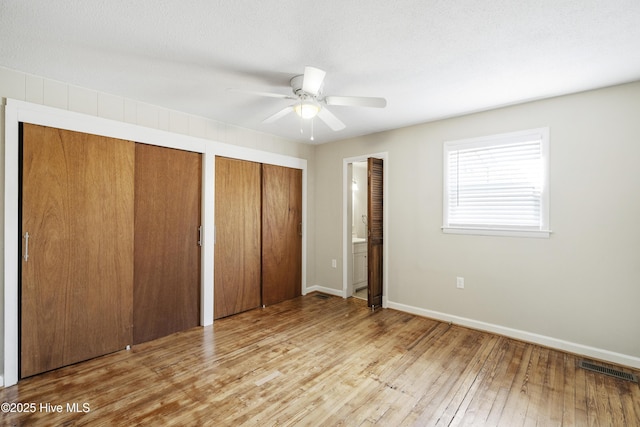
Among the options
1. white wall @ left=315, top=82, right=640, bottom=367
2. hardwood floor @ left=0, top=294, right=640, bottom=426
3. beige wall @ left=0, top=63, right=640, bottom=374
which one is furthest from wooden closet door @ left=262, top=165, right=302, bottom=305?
white wall @ left=315, top=82, right=640, bottom=367

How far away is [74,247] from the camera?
2.54 metres

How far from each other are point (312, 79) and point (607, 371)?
3.30 metres

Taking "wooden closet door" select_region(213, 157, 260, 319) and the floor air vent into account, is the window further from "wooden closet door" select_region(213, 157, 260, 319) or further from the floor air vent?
"wooden closet door" select_region(213, 157, 260, 319)

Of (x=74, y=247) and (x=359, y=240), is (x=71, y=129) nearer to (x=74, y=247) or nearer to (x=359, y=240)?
(x=74, y=247)

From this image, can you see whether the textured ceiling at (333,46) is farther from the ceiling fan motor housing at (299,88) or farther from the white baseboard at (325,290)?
the white baseboard at (325,290)

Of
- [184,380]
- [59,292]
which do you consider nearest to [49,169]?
[59,292]

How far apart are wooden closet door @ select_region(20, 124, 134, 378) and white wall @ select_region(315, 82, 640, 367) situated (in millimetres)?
3117

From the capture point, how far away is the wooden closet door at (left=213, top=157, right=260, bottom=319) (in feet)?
12.0

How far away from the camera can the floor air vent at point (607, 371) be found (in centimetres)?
236

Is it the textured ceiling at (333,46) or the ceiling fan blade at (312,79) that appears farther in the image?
the ceiling fan blade at (312,79)

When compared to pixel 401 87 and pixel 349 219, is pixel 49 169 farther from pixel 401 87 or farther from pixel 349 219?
pixel 349 219

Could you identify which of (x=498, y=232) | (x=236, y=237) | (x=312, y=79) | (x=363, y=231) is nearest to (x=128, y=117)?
(x=236, y=237)

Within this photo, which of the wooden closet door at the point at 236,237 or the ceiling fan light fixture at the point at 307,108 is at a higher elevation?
the ceiling fan light fixture at the point at 307,108

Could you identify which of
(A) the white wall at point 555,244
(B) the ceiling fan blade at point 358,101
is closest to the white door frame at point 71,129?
(B) the ceiling fan blade at point 358,101
